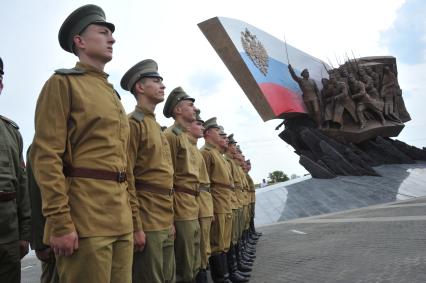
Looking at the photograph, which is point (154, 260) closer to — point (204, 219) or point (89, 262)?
point (89, 262)

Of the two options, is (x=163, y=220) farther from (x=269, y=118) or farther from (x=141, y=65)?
(x=269, y=118)

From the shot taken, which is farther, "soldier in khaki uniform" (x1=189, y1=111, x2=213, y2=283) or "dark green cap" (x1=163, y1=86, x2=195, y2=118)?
"dark green cap" (x1=163, y1=86, x2=195, y2=118)

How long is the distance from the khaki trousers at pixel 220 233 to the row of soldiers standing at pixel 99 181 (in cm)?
76

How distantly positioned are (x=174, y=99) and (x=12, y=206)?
1.65m

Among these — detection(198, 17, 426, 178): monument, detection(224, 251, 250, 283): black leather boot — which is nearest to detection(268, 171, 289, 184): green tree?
detection(198, 17, 426, 178): monument

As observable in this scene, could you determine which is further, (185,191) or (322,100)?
(322,100)

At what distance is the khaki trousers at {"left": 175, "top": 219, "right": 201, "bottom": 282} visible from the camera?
8.85 ft

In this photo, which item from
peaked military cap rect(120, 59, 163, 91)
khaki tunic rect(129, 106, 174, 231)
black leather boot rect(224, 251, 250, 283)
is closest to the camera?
khaki tunic rect(129, 106, 174, 231)

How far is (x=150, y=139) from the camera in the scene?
2402 millimetres

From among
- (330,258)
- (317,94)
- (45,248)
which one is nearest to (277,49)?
(317,94)

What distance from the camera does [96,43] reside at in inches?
76.4

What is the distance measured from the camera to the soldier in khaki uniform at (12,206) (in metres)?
2.10

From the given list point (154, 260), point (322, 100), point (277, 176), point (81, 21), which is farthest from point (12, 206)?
point (277, 176)

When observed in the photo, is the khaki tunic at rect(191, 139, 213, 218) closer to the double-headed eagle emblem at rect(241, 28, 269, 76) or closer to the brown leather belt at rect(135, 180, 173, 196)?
the brown leather belt at rect(135, 180, 173, 196)
